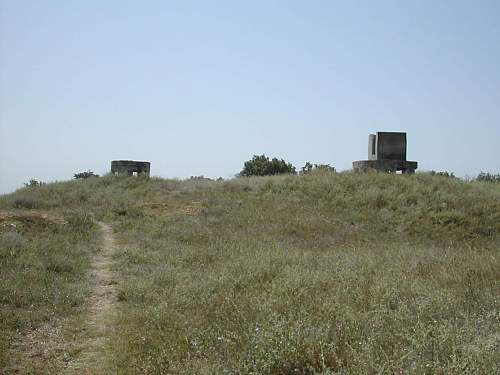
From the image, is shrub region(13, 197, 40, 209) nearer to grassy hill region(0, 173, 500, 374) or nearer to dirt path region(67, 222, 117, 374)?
grassy hill region(0, 173, 500, 374)

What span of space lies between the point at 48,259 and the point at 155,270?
6.98 feet

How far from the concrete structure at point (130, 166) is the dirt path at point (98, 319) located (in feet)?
61.1

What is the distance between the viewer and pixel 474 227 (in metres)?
14.3

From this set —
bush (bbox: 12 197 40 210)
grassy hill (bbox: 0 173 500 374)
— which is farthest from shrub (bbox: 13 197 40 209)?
grassy hill (bbox: 0 173 500 374)

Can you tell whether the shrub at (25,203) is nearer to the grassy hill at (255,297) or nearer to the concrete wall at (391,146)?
the grassy hill at (255,297)

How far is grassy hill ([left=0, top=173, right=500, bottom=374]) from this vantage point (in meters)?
3.77

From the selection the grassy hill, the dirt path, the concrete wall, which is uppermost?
the concrete wall

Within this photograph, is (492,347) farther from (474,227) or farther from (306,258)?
(474,227)

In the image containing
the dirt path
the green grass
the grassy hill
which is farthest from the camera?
the green grass

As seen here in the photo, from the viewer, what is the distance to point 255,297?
5.44m

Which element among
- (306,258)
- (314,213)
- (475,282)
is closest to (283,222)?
(314,213)

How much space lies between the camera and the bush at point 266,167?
35188 millimetres

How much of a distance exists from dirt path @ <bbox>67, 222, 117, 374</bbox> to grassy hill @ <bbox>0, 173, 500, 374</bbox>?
113 mm

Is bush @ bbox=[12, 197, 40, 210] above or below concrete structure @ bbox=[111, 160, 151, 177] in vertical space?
below
